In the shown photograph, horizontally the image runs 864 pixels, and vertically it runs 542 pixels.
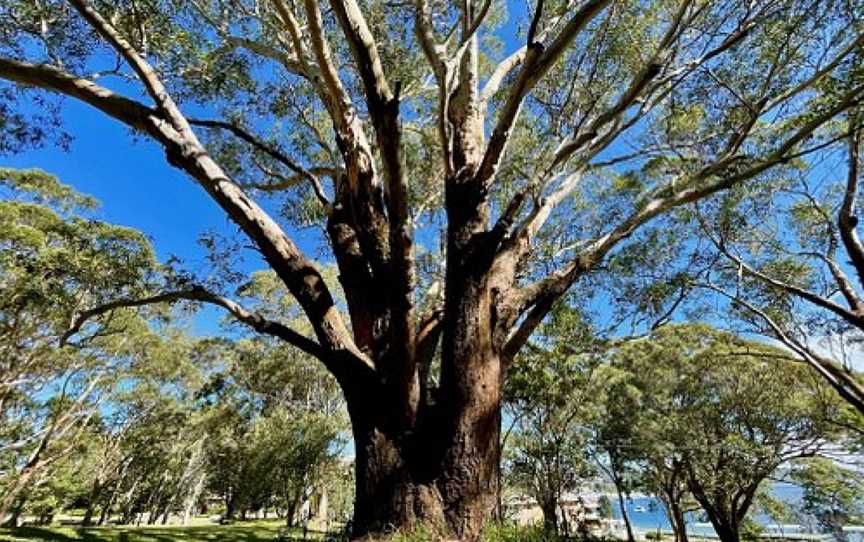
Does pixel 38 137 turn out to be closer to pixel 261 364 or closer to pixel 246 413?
pixel 261 364

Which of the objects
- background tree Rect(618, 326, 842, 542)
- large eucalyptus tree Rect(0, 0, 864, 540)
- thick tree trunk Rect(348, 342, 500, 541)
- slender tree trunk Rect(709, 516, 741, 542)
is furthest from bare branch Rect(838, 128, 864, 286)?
slender tree trunk Rect(709, 516, 741, 542)

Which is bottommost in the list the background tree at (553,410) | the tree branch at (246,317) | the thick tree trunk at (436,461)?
the thick tree trunk at (436,461)

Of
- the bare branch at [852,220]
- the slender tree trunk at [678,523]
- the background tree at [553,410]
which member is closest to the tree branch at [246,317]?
the background tree at [553,410]

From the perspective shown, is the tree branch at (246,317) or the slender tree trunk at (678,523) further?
the slender tree trunk at (678,523)

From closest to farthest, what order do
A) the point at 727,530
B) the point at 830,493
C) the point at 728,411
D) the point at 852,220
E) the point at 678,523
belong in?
the point at 852,220 → the point at 728,411 → the point at 830,493 → the point at 727,530 → the point at 678,523

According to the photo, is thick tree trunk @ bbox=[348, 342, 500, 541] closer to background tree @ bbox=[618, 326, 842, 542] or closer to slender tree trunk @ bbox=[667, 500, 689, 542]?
background tree @ bbox=[618, 326, 842, 542]

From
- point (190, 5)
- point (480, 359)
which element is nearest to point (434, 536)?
point (480, 359)

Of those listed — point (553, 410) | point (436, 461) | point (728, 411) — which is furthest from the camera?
point (728, 411)

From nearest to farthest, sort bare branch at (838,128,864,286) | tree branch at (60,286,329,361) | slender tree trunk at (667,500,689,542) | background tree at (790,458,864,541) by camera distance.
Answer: tree branch at (60,286,329,361) → bare branch at (838,128,864,286) → background tree at (790,458,864,541) → slender tree trunk at (667,500,689,542)

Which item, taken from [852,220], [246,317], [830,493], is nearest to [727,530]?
[830,493]

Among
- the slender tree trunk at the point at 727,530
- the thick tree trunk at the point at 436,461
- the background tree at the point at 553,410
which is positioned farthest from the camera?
the slender tree trunk at the point at 727,530


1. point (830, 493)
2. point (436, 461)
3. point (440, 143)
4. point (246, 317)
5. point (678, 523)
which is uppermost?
point (440, 143)

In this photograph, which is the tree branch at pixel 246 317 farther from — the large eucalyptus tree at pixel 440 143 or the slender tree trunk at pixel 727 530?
the slender tree trunk at pixel 727 530

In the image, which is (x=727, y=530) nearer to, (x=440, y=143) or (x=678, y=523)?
(x=678, y=523)
